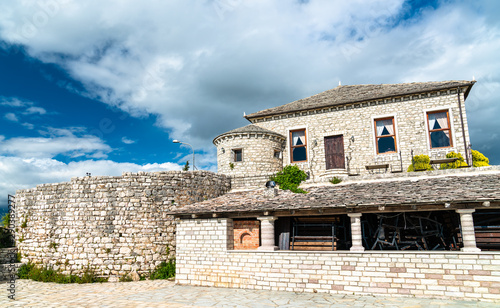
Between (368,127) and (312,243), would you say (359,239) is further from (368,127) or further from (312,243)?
(368,127)

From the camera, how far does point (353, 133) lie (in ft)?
61.2

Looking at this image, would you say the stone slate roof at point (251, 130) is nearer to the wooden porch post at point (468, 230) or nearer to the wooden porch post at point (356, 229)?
the wooden porch post at point (356, 229)

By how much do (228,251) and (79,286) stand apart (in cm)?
593

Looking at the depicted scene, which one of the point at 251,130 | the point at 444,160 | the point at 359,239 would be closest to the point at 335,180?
the point at 359,239

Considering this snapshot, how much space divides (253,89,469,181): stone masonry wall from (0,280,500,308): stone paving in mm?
8039

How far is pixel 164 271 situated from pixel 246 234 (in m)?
3.81

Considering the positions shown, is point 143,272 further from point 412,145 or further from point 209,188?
point 412,145

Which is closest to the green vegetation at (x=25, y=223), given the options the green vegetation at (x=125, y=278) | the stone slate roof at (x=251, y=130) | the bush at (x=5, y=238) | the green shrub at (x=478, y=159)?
the bush at (x=5, y=238)

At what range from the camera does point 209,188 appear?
50.3 ft

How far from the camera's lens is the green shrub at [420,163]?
15849 millimetres

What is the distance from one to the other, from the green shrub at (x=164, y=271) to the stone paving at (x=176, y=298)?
37.3 inches

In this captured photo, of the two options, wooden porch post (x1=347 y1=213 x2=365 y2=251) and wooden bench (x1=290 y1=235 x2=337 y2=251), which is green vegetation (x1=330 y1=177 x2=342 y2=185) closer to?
wooden bench (x1=290 y1=235 x2=337 y2=251)

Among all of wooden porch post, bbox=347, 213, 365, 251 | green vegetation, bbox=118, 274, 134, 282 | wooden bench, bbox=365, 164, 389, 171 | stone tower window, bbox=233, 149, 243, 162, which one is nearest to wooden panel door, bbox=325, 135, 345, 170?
wooden bench, bbox=365, 164, 389, 171

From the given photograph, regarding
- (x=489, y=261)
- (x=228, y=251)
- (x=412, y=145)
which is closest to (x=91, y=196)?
(x=228, y=251)
